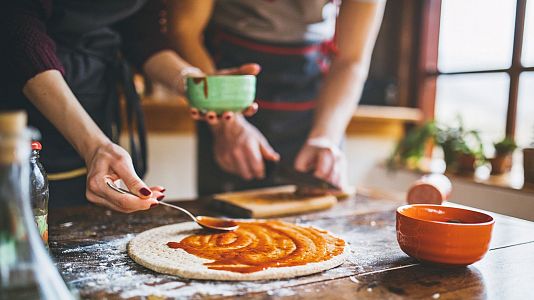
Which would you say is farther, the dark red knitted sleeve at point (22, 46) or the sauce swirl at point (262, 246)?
the dark red knitted sleeve at point (22, 46)

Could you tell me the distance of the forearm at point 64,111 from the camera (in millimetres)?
992

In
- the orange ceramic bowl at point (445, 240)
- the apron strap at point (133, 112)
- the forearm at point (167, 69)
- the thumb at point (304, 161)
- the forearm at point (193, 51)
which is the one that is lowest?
the orange ceramic bowl at point (445, 240)

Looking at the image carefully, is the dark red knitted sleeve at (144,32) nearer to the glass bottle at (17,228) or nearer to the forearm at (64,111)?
the forearm at (64,111)

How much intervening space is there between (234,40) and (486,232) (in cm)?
114

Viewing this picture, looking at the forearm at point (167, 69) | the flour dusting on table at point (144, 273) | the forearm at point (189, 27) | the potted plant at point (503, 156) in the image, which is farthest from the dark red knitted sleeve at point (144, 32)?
the potted plant at point (503, 156)

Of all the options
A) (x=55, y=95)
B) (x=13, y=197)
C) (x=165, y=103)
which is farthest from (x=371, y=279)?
(x=165, y=103)

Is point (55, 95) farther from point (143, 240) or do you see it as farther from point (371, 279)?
point (371, 279)

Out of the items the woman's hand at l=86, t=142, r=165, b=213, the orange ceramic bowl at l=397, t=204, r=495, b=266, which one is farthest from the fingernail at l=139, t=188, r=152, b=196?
the orange ceramic bowl at l=397, t=204, r=495, b=266

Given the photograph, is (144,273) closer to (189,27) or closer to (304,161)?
(304,161)

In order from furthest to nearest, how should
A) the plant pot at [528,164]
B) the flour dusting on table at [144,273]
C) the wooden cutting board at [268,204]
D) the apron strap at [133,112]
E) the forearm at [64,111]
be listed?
the plant pot at [528,164] → the apron strap at [133,112] → the wooden cutting board at [268,204] → the forearm at [64,111] → the flour dusting on table at [144,273]

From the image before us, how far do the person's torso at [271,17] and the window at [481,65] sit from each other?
136 cm

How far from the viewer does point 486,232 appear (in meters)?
0.87

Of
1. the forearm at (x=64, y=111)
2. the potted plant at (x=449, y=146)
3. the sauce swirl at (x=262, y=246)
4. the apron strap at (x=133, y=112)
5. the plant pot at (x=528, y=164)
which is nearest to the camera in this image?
the sauce swirl at (x=262, y=246)

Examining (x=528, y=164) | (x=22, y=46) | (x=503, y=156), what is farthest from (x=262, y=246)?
(x=503, y=156)
